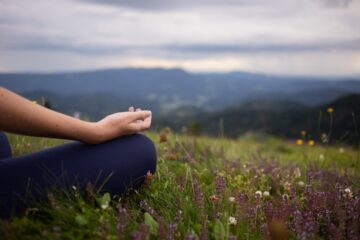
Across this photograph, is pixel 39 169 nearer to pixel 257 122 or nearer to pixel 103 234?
pixel 103 234

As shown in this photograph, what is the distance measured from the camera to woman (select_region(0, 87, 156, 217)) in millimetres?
2350

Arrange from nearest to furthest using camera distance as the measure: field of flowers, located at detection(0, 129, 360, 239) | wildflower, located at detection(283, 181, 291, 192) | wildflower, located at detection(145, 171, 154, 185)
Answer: field of flowers, located at detection(0, 129, 360, 239) → wildflower, located at detection(145, 171, 154, 185) → wildflower, located at detection(283, 181, 291, 192)

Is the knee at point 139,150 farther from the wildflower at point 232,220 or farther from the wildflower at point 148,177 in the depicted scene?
the wildflower at point 232,220

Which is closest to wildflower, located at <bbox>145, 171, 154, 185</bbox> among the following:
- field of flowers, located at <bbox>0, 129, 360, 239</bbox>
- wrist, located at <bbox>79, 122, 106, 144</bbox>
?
field of flowers, located at <bbox>0, 129, 360, 239</bbox>

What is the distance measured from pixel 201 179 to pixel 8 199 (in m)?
2.01

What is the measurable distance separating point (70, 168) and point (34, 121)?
1.49ft

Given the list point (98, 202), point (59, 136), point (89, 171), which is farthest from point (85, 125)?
point (98, 202)

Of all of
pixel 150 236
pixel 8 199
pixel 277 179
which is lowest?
pixel 277 179

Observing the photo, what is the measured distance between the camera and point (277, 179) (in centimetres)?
439

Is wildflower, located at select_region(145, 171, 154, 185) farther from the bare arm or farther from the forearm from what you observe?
the forearm

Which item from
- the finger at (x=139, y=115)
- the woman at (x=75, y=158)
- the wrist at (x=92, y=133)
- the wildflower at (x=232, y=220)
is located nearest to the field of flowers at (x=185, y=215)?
the wildflower at (x=232, y=220)

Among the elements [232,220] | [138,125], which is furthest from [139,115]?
[232,220]

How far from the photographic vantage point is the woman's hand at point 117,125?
2504 millimetres

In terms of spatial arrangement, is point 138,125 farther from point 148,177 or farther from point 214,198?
point 214,198
